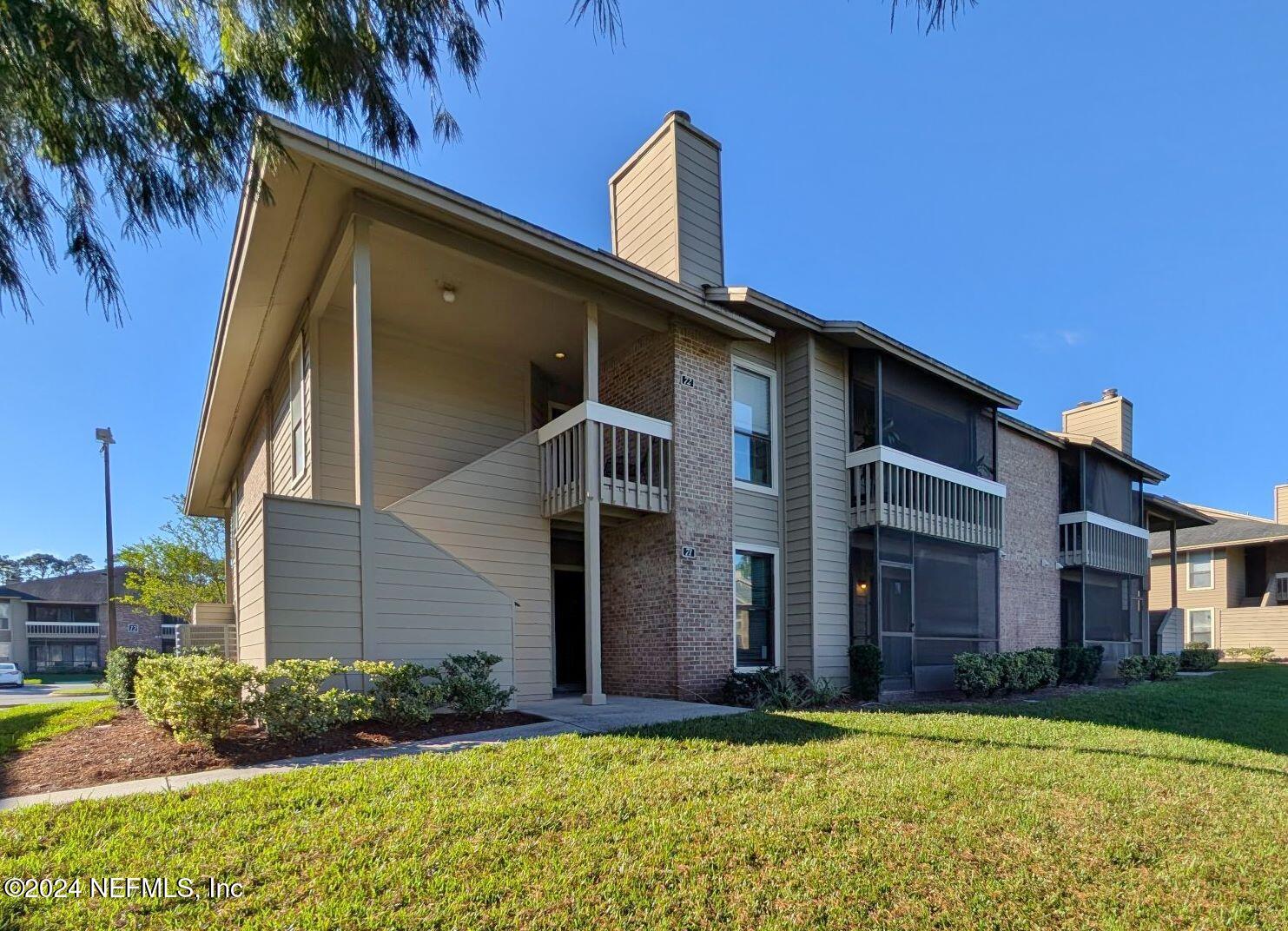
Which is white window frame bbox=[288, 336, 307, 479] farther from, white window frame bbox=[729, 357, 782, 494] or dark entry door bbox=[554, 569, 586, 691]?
white window frame bbox=[729, 357, 782, 494]

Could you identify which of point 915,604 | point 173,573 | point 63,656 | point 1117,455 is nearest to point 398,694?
point 915,604

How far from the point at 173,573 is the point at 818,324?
64.8ft

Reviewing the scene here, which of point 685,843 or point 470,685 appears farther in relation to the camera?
point 470,685

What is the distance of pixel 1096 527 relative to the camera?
54.2 feet

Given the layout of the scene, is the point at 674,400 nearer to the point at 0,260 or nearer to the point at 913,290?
the point at 0,260

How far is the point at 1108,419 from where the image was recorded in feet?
63.6

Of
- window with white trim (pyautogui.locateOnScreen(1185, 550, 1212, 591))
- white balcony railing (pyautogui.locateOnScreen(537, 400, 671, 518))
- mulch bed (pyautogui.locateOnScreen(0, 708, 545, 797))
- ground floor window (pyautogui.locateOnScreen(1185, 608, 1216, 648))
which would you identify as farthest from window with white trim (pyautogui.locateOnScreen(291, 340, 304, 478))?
window with white trim (pyautogui.locateOnScreen(1185, 550, 1212, 591))

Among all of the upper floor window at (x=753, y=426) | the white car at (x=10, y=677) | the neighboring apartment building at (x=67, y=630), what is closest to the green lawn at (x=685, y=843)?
the upper floor window at (x=753, y=426)

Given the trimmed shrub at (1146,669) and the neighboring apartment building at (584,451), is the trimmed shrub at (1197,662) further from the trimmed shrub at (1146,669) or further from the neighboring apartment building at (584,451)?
the neighboring apartment building at (584,451)

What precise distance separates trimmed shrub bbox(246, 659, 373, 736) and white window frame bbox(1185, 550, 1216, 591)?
30.5m

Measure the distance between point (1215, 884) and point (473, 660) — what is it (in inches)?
231

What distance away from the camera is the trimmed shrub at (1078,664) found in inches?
552

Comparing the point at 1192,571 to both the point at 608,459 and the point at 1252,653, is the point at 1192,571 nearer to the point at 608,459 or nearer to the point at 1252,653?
the point at 1252,653

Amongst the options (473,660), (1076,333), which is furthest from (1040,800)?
(1076,333)
